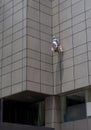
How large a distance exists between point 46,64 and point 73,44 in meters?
2.34

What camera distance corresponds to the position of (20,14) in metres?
25.1

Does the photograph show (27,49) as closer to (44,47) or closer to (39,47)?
(39,47)

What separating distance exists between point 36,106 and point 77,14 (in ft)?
24.0

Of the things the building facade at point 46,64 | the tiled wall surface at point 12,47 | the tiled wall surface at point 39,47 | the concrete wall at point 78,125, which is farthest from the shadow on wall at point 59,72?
the concrete wall at point 78,125

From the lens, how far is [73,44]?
2352cm

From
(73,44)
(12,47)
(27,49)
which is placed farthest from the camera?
(12,47)

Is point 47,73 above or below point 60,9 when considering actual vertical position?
below

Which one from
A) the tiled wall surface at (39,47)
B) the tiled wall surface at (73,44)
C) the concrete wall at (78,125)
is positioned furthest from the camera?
the tiled wall surface at (39,47)

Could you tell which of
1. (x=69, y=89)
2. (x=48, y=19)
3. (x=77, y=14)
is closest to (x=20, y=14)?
(x=48, y=19)

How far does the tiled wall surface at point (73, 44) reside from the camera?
22.4m

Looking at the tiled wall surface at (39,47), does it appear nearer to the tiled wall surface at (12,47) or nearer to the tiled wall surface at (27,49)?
the tiled wall surface at (27,49)

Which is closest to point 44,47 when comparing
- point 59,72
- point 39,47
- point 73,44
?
point 39,47

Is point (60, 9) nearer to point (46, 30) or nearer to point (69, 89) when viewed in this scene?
point (46, 30)

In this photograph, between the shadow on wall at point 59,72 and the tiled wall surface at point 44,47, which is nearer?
the tiled wall surface at point 44,47
